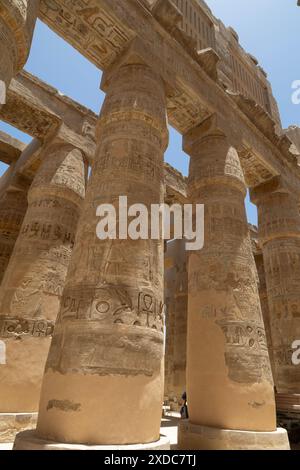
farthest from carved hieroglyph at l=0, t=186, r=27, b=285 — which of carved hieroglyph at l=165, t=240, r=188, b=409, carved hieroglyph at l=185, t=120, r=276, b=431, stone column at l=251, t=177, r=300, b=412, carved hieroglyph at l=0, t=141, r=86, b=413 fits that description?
carved hieroglyph at l=165, t=240, r=188, b=409

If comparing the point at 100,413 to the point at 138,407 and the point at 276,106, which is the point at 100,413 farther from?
the point at 276,106

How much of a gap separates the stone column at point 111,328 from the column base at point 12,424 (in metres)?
2.40

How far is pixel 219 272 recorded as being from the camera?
5453 millimetres

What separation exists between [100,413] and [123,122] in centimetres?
380

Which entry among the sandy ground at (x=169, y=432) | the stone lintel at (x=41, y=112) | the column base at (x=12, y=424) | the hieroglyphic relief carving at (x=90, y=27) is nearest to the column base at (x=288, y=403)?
the sandy ground at (x=169, y=432)

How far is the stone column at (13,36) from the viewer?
3666 millimetres

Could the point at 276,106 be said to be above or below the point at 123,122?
above

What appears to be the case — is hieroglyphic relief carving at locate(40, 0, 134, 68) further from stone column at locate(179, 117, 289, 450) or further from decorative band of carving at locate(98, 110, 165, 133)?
stone column at locate(179, 117, 289, 450)

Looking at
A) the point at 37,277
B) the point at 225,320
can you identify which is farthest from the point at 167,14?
the point at 225,320

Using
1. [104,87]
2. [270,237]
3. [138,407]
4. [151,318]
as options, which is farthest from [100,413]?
[270,237]

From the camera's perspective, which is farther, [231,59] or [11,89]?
[231,59]

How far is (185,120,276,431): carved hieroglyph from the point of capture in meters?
4.55

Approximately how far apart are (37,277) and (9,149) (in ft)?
20.1

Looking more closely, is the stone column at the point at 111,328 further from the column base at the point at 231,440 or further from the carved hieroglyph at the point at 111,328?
the column base at the point at 231,440
